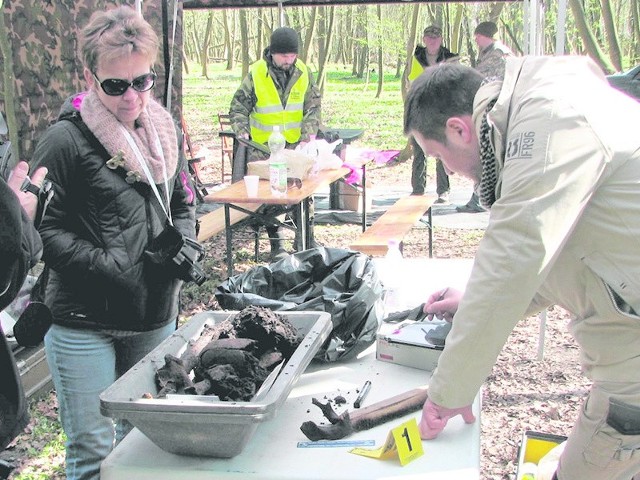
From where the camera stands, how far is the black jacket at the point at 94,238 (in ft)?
6.85

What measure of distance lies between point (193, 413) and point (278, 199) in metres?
3.50

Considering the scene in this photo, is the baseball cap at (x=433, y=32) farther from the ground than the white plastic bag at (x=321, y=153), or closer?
farther from the ground

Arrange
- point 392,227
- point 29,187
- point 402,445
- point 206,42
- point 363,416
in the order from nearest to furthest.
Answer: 1. point 402,445
2. point 363,416
3. point 29,187
4. point 392,227
5. point 206,42

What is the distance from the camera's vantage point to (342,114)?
2086cm

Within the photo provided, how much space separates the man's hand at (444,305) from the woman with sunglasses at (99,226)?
83 cm

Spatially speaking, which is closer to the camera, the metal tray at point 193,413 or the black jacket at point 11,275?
the metal tray at point 193,413

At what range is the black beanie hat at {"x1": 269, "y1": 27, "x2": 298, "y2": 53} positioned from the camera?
19.7 ft

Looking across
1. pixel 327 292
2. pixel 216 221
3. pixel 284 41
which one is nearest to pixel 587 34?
pixel 284 41

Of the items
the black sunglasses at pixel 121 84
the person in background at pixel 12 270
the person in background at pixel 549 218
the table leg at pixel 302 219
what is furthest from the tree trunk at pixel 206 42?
the person in background at pixel 549 218

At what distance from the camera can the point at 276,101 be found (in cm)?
623

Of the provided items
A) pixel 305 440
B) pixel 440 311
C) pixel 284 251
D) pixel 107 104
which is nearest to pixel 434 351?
pixel 440 311

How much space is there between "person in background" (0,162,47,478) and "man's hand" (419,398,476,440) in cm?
97

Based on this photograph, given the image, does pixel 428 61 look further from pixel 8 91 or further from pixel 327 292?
pixel 327 292

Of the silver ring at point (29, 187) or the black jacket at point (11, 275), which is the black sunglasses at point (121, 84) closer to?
the silver ring at point (29, 187)
